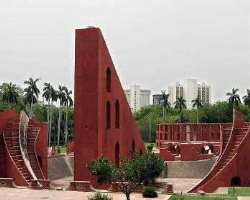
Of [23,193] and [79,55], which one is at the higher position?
[79,55]

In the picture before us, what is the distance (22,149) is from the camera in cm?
3216

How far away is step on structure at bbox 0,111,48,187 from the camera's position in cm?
3016

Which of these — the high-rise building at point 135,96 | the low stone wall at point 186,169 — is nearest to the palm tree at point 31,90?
the low stone wall at point 186,169

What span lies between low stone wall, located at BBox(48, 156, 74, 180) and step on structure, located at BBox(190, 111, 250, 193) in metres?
15.5

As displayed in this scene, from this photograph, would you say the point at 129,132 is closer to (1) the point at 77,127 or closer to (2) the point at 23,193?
(1) the point at 77,127

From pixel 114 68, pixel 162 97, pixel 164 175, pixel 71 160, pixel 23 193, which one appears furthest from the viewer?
pixel 162 97

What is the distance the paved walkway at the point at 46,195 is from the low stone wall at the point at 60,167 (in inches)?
626

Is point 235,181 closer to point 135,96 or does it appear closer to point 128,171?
point 128,171

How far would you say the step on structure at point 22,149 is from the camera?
30.2 m

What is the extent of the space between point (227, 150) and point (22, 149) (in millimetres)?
14969

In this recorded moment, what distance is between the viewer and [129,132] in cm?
3462

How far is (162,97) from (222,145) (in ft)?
180

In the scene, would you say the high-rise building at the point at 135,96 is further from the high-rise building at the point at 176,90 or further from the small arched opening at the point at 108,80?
the small arched opening at the point at 108,80

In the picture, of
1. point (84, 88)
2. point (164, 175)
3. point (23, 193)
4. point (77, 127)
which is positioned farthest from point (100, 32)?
point (164, 175)
